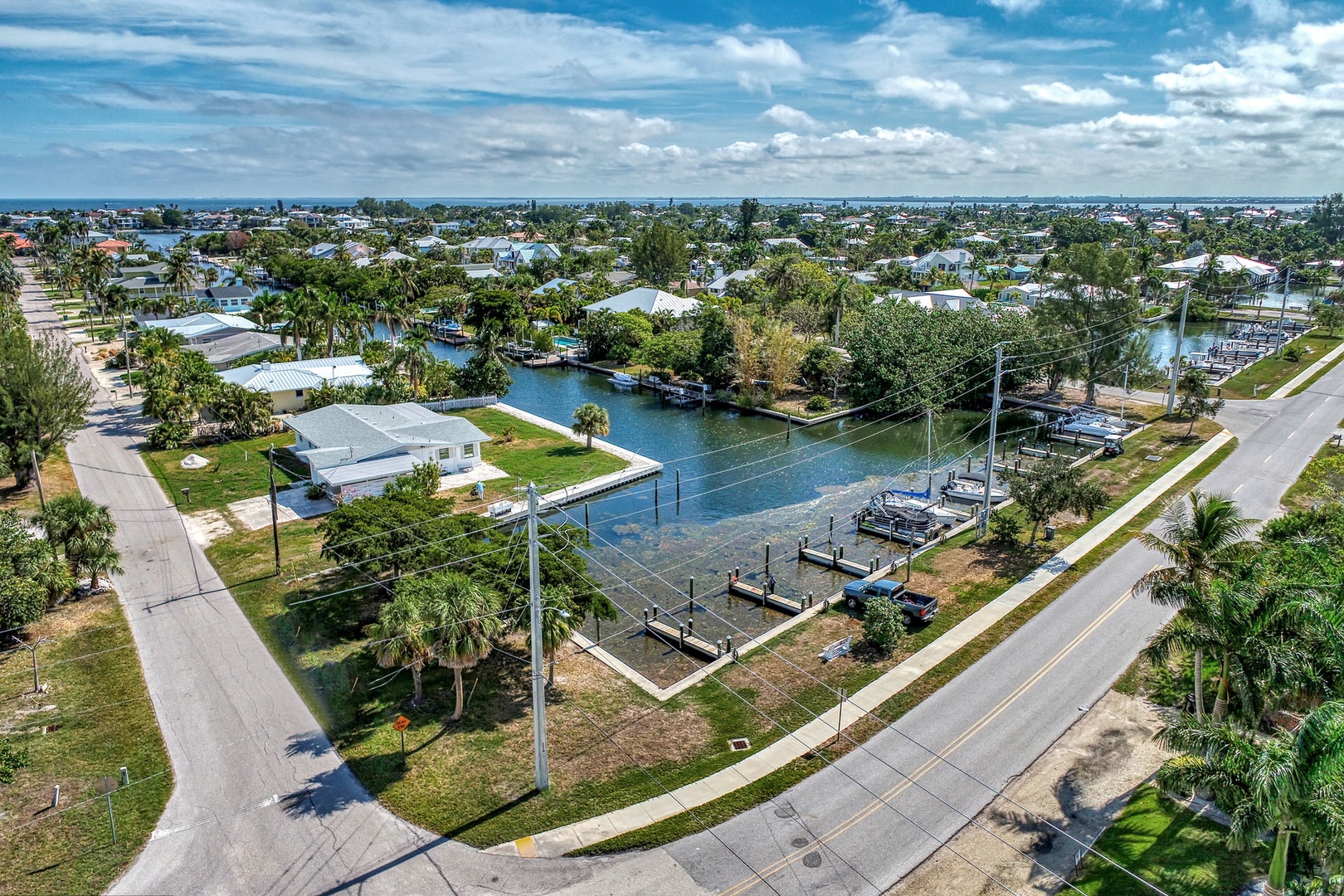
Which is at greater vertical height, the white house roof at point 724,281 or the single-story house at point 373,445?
the white house roof at point 724,281

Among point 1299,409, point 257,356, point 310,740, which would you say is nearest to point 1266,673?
point 310,740

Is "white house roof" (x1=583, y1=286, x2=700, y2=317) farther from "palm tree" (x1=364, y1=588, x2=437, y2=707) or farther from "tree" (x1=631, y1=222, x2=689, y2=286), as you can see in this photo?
"palm tree" (x1=364, y1=588, x2=437, y2=707)

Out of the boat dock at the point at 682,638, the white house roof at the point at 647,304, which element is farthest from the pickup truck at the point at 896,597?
the white house roof at the point at 647,304

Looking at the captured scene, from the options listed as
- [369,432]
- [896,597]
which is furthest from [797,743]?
[369,432]

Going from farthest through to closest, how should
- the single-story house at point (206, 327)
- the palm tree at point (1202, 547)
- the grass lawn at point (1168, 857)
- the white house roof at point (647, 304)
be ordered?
the white house roof at point (647, 304), the single-story house at point (206, 327), the palm tree at point (1202, 547), the grass lawn at point (1168, 857)

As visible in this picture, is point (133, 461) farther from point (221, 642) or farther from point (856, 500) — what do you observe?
point (856, 500)

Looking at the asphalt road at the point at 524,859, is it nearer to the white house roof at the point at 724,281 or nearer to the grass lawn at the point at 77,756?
the grass lawn at the point at 77,756

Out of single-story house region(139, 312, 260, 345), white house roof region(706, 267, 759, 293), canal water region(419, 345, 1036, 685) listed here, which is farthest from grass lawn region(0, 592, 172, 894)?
white house roof region(706, 267, 759, 293)
